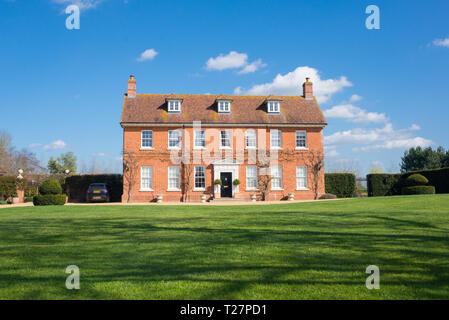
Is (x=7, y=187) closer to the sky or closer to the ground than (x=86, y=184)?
closer to the ground

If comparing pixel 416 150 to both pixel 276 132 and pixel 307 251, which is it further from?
pixel 307 251

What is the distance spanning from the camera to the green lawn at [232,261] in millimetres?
4047

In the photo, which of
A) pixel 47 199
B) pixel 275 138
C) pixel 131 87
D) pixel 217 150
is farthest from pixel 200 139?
pixel 47 199

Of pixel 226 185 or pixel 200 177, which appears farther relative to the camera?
pixel 226 185

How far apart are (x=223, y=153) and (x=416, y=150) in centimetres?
3311

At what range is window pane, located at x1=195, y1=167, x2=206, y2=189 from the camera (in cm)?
2830

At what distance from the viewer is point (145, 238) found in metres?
7.76

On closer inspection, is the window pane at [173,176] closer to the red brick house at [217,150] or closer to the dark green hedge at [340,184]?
the red brick house at [217,150]

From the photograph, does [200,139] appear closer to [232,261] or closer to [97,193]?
[97,193]

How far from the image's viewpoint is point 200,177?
92.9 ft

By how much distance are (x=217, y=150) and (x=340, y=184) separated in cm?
1159

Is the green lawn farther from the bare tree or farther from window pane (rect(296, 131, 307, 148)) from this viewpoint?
window pane (rect(296, 131, 307, 148))

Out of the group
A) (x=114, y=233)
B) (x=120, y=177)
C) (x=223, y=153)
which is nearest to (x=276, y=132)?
(x=223, y=153)

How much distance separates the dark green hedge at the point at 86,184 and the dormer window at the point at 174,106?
779 cm
